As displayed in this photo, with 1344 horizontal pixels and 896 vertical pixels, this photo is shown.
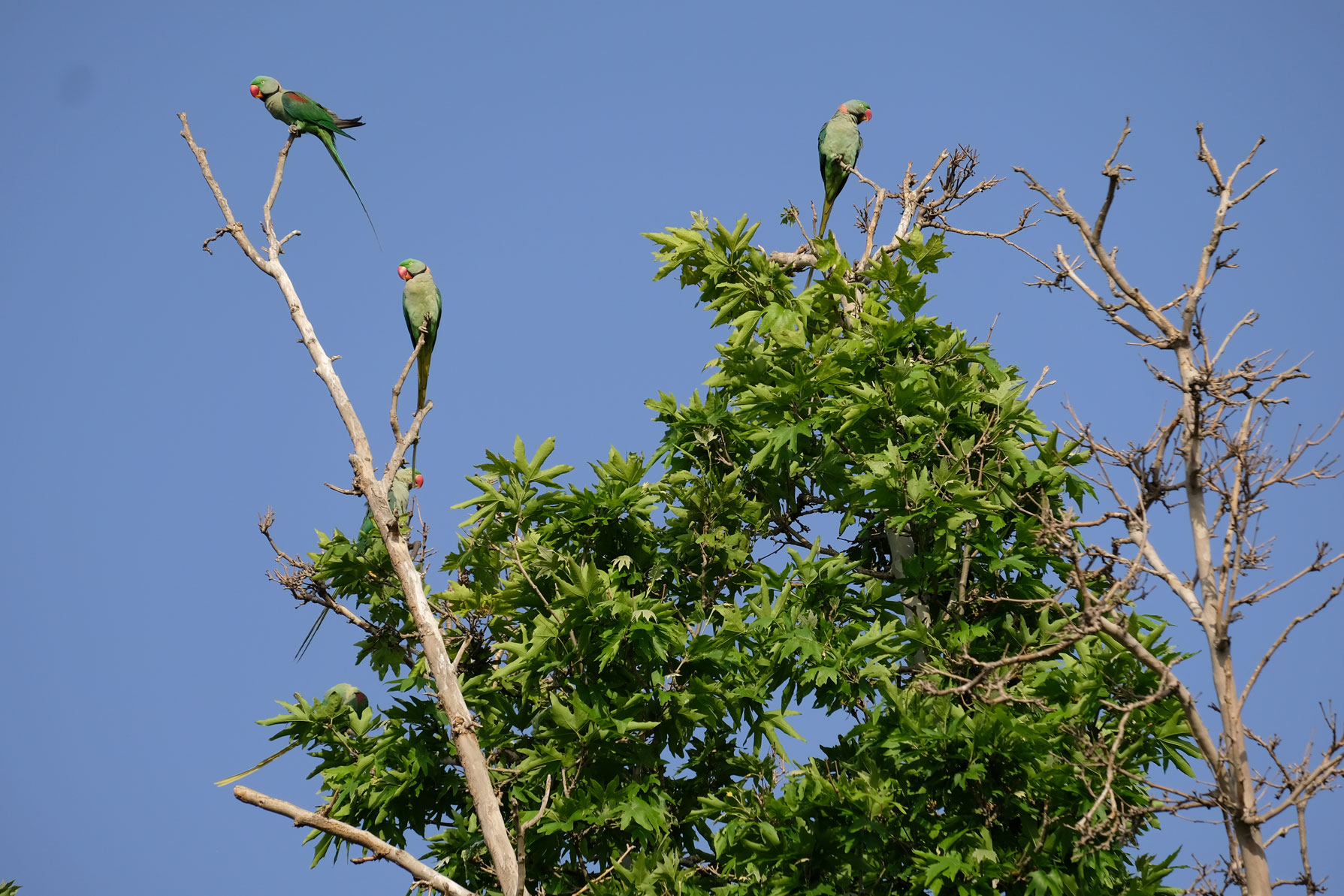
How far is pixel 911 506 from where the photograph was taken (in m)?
7.16

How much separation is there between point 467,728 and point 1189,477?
16.0 feet

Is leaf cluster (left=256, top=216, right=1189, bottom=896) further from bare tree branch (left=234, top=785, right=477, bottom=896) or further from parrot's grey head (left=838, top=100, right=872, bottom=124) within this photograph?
parrot's grey head (left=838, top=100, right=872, bottom=124)

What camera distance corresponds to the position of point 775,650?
7086mm

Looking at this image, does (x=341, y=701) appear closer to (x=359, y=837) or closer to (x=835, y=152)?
(x=359, y=837)

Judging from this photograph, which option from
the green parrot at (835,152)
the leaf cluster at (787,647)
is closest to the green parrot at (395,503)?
the leaf cluster at (787,647)

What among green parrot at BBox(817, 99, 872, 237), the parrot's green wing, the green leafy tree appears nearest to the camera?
the green leafy tree

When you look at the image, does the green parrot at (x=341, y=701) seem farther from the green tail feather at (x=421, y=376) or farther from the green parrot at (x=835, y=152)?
the green parrot at (x=835, y=152)

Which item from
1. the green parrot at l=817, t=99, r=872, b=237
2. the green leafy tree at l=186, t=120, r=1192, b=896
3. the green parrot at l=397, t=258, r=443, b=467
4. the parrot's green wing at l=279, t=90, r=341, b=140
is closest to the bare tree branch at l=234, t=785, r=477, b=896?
the green leafy tree at l=186, t=120, r=1192, b=896

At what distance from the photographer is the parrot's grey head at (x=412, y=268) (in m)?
10.7

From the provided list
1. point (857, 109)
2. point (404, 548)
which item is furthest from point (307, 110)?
point (857, 109)

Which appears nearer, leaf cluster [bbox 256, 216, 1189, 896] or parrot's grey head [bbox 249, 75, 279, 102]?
leaf cluster [bbox 256, 216, 1189, 896]

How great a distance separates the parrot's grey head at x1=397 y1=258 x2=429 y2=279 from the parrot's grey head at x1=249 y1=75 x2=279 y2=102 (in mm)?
1909

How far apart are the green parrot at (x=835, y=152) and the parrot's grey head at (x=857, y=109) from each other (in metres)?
0.47

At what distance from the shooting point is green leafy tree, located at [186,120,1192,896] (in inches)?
253
